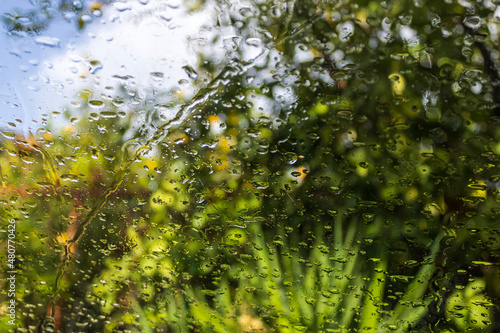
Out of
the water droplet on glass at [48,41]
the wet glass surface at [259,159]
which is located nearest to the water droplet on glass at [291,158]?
the wet glass surface at [259,159]

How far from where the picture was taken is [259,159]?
2.15ft

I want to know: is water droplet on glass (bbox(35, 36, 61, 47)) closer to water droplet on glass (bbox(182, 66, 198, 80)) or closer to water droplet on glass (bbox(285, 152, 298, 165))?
water droplet on glass (bbox(182, 66, 198, 80))

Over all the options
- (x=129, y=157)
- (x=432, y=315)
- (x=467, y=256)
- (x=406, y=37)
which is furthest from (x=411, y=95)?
(x=129, y=157)

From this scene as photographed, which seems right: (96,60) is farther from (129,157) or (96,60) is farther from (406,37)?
(406,37)

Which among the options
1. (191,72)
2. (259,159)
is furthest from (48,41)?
(259,159)

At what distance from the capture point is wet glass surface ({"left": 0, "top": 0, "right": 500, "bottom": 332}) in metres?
0.56

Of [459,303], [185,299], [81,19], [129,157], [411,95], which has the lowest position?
[185,299]

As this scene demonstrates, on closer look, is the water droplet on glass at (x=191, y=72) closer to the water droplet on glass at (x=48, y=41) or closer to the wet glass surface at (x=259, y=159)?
the wet glass surface at (x=259, y=159)

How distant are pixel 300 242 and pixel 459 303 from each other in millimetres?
301

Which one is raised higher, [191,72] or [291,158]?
[191,72]

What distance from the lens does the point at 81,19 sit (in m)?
0.63

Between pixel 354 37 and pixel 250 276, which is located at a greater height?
pixel 354 37

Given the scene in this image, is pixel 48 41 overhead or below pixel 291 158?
overhead

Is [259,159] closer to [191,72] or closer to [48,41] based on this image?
[191,72]
